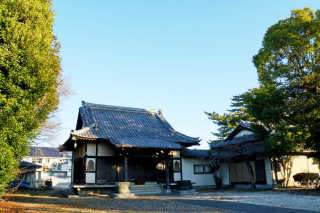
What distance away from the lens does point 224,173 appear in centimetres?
2339

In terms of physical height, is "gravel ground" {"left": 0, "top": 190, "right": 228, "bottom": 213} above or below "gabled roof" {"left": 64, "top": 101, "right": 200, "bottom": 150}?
below

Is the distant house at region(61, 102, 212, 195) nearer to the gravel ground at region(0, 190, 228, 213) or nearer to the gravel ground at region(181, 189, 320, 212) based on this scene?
the gravel ground at region(0, 190, 228, 213)

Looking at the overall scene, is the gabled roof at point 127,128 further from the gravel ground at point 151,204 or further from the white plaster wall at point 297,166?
the white plaster wall at point 297,166

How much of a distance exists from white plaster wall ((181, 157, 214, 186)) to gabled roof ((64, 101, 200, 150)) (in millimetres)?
1617

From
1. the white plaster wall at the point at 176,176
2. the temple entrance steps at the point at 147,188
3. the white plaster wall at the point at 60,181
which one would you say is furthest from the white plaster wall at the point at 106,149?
the white plaster wall at the point at 60,181

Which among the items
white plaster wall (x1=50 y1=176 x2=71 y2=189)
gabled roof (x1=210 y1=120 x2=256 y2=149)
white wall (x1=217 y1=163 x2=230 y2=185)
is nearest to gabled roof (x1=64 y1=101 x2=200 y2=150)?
gabled roof (x1=210 y1=120 x2=256 y2=149)

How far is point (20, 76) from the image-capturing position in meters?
8.56

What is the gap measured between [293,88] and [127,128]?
40.8 feet

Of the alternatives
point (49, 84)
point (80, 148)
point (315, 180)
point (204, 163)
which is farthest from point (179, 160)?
point (49, 84)

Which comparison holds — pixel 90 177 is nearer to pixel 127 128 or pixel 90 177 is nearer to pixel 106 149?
pixel 106 149

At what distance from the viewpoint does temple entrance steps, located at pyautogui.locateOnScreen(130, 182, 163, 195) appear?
18375 millimetres

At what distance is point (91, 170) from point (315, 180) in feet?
50.8

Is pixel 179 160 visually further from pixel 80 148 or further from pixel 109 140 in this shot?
pixel 80 148

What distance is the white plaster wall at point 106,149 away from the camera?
18.9m
